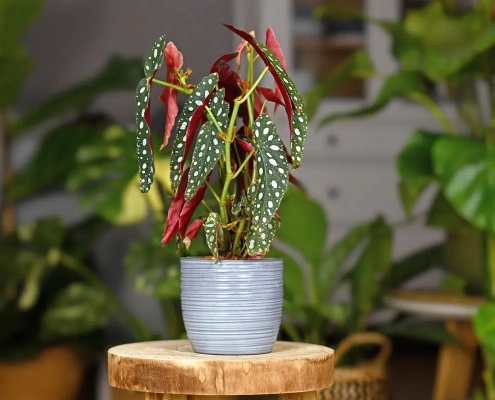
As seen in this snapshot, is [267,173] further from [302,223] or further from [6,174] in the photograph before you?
[6,174]

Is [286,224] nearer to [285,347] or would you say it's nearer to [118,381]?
[285,347]

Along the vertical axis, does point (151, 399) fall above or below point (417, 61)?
below

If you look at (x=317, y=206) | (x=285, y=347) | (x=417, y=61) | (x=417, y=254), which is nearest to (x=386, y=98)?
(x=417, y=61)

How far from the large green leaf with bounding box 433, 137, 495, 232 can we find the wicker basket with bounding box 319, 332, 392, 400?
15.7 inches

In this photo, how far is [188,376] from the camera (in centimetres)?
93

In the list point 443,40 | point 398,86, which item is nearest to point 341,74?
point 398,86

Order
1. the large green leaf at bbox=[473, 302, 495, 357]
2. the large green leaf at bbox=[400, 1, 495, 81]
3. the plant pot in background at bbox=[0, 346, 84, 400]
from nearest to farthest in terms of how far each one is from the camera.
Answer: the large green leaf at bbox=[473, 302, 495, 357] → the large green leaf at bbox=[400, 1, 495, 81] → the plant pot in background at bbox=[0, 346, 84, 400]

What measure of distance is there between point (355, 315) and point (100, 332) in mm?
1024

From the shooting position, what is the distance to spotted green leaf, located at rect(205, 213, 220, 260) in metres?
0.99

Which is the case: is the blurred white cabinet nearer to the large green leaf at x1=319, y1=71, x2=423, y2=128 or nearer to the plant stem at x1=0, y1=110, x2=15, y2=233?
the plant stem at x1=0, y1=110, x2=15, y2=233

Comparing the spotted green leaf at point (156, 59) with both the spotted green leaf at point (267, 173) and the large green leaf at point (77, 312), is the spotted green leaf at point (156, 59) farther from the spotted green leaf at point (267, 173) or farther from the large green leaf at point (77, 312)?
the large green leaf at point (77, 312)

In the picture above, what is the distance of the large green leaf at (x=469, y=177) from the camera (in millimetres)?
1598

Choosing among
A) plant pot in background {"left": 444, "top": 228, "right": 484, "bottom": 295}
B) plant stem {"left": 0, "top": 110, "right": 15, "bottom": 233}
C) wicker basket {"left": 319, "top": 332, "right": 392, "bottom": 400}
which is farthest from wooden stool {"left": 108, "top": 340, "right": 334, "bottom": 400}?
plant stem {"left": 0, "top": 110, "right": 15, "bottom": 233}

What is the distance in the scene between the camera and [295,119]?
0.99 metres
